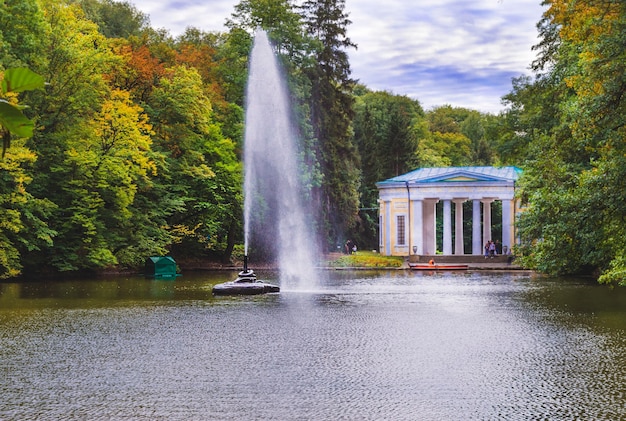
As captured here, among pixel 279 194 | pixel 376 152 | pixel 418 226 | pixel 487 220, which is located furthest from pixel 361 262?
pixel 376 152

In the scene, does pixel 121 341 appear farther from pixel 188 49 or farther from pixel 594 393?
pixel 188 49

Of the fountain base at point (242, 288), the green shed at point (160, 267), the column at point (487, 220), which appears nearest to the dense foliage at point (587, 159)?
the fountain base at point (242, 288)

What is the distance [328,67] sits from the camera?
216 feet

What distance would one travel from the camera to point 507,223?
6569 cm

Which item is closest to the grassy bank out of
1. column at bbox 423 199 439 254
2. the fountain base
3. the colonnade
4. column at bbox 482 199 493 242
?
the colonnade

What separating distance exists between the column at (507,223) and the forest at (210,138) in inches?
494

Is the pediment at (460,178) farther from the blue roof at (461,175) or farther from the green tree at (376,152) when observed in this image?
the green tree at (376,152)

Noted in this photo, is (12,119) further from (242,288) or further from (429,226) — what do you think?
(429,226)

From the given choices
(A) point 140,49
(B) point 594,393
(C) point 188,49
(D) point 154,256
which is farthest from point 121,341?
(C) point 188,49

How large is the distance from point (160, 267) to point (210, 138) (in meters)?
13.1

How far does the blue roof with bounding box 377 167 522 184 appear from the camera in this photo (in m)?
65.9

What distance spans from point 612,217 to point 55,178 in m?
28.8

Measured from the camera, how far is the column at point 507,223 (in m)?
65.6

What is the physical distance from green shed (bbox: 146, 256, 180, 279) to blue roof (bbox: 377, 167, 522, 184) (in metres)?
29.1
